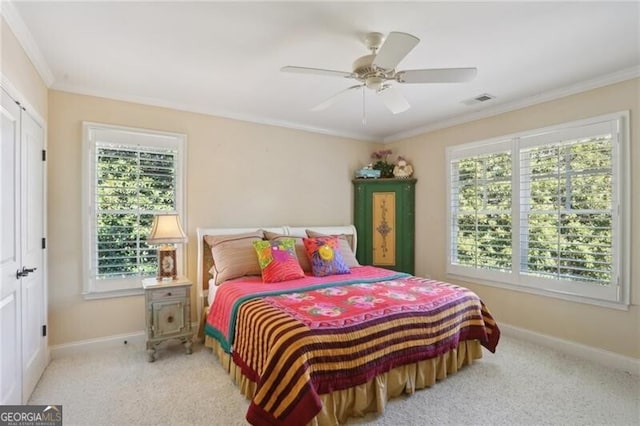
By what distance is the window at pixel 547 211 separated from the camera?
284 centimetres

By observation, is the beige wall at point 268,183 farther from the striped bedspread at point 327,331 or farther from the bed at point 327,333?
the striped bedspread at point 327,331

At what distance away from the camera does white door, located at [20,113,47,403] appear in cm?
228

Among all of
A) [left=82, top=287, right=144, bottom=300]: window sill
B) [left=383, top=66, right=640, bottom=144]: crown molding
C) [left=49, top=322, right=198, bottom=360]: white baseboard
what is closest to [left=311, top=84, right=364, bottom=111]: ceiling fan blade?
[left=383, top=66, right=640, bottom=144]: crown molding

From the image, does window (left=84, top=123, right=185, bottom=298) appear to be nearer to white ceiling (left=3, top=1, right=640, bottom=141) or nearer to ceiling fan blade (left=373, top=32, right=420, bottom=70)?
white ceiling (left=3, top=1, right=640, bottom=141)

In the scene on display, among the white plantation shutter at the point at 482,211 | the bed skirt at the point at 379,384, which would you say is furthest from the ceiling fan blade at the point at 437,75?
the bed skirt at the point at 379,384

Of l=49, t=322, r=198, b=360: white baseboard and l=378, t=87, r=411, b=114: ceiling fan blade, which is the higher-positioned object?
l=378, t=87, r=411, b=114: ceiling fan blade

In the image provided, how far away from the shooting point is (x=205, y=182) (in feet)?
12.2

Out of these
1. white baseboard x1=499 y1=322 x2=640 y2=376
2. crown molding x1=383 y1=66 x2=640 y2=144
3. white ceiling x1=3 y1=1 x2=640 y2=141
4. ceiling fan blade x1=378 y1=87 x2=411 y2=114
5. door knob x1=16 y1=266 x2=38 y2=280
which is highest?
white ceiling x1=3 y1=1 x2=640 y2=141

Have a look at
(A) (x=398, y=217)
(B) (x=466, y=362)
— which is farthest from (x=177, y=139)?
(B) (x=466, y=362)

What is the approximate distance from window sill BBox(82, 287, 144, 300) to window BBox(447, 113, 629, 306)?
376 cm

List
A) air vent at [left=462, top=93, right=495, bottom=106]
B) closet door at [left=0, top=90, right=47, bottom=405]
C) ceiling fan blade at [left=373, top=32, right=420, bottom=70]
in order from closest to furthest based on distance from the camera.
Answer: ceiling fan blade at [left=373, top=32, right=420, bottom=70]
closet door at [left=0, top=90, right=47, bottom=405]
air vent at [left=462, top=93, right=495, bottom=106]

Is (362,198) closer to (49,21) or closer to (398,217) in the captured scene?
(398,217)

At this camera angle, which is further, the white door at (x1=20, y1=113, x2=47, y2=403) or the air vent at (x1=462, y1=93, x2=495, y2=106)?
the air vent at (x1=462, y1=93, x2=495, y2=106)

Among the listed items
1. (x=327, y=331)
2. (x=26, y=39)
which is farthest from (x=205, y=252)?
(x=26, y=39)
